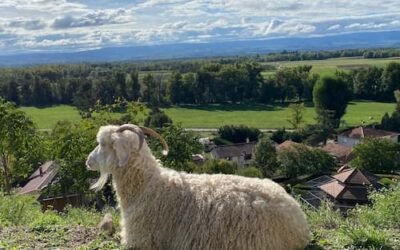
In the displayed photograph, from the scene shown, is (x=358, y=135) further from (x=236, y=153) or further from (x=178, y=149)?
(x=178, y=149)

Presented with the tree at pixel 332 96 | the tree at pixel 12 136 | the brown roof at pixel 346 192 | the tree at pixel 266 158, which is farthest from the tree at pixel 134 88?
the brown roof at pixel 346 192

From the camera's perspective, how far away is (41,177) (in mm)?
42125

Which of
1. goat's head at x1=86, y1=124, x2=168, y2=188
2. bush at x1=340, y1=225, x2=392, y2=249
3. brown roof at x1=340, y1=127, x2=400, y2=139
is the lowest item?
brown roof at x1=340, y1=127, x2=400, y2=139

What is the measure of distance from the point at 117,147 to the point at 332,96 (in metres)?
72.4

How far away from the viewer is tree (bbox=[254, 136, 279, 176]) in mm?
45031

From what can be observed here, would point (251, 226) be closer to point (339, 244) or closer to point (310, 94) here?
point (339, 244)

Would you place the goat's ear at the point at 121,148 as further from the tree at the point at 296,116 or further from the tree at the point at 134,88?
the tree at the point at 134,88

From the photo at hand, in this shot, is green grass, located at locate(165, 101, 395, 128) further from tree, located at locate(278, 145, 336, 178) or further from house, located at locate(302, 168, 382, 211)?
house, located at locate(302, 168, 382, 211)

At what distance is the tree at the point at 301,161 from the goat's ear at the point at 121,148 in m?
36.8

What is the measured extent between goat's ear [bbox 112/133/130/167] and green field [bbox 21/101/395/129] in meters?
67.6

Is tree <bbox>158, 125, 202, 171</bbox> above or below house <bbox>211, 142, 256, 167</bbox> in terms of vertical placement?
above

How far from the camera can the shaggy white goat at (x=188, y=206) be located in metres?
6.52

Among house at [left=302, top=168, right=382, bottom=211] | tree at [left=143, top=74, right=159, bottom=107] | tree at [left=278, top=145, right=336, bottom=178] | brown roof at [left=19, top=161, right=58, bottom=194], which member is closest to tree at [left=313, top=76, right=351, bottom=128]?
tree at [left=143, top=74, right=159, bottom=107]

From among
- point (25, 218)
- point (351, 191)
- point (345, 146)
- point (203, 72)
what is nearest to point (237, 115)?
point (203, 72)
